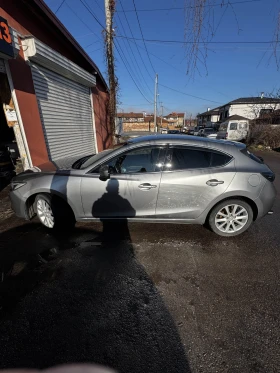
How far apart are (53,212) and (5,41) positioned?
3960 millimetres

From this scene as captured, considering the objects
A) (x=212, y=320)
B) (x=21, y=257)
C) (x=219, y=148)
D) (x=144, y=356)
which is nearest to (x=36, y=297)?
(x=21, y=257)

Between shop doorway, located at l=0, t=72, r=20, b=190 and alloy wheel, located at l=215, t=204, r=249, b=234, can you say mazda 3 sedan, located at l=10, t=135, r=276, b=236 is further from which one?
shop doorway, located at l=0, t=72, r=20, b=190

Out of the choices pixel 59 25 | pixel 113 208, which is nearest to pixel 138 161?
pixel 113 208

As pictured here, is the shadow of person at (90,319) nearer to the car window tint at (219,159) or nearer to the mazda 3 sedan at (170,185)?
the mazda 3 sedan at (170,185)

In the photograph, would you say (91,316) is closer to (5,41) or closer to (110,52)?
(5,41)

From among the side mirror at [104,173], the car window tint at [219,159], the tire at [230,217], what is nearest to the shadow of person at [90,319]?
the side mirror at [104,173]

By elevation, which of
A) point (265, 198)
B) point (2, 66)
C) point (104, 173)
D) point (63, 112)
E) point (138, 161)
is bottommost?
point (265, 198)

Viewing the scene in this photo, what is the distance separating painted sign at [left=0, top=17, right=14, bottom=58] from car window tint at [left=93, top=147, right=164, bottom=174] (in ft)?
11.8

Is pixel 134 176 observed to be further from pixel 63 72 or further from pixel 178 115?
pixel 178 115

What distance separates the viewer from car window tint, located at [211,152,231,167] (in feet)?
10.2

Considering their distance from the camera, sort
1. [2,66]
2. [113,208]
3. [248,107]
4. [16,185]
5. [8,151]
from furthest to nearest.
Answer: [248,107], [8,151], [2,66], [16,185], [113,208]

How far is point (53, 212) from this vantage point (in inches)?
134

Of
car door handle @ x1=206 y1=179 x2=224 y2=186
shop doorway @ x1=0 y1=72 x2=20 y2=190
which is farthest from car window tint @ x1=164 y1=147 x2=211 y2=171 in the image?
shop doorway @ x1=0 y1=72 x2=20 y2=190

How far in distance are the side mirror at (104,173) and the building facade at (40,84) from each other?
3472 millimetres
